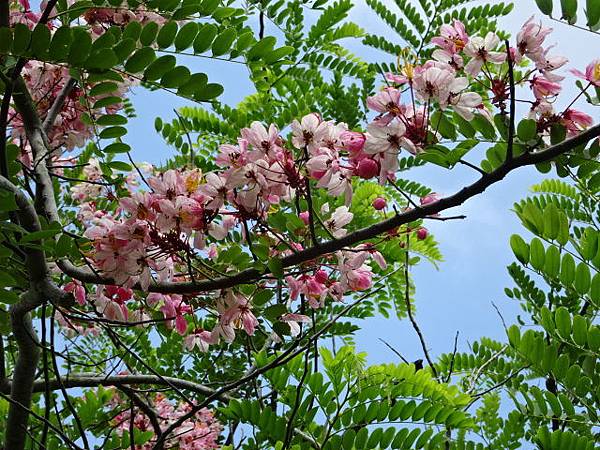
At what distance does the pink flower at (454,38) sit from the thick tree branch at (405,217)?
32 centimetres

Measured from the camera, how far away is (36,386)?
2.24 m

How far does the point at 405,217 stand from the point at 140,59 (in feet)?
2.20

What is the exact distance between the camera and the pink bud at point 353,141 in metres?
1.26

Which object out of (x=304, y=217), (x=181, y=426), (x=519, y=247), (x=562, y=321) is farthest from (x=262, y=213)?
(x=181, y=426)

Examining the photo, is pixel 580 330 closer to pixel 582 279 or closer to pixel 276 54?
pixel 582 279

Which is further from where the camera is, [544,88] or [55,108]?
[55,108]

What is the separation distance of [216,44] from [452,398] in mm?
1118

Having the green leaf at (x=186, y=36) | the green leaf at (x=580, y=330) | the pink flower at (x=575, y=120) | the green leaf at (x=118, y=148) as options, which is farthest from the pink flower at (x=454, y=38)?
the green leaf at (x=580, y=330)

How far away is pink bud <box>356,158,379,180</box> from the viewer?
124 centimetres

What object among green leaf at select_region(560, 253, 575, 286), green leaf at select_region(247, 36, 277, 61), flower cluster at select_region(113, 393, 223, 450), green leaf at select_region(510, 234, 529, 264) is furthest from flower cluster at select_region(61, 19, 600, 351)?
flower cluster at select_region(113, 393, 223, 450)

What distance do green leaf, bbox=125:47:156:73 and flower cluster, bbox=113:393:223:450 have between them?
147 centimetres

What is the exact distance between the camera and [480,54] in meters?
1.32

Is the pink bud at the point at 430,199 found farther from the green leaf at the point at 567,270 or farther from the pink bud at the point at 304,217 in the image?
the green leaf at the point at 567,270

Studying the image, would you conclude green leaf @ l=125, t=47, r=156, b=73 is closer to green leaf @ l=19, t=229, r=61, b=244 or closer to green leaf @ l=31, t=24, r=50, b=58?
green leaf @ l=31, t=24, r=50, b=58
